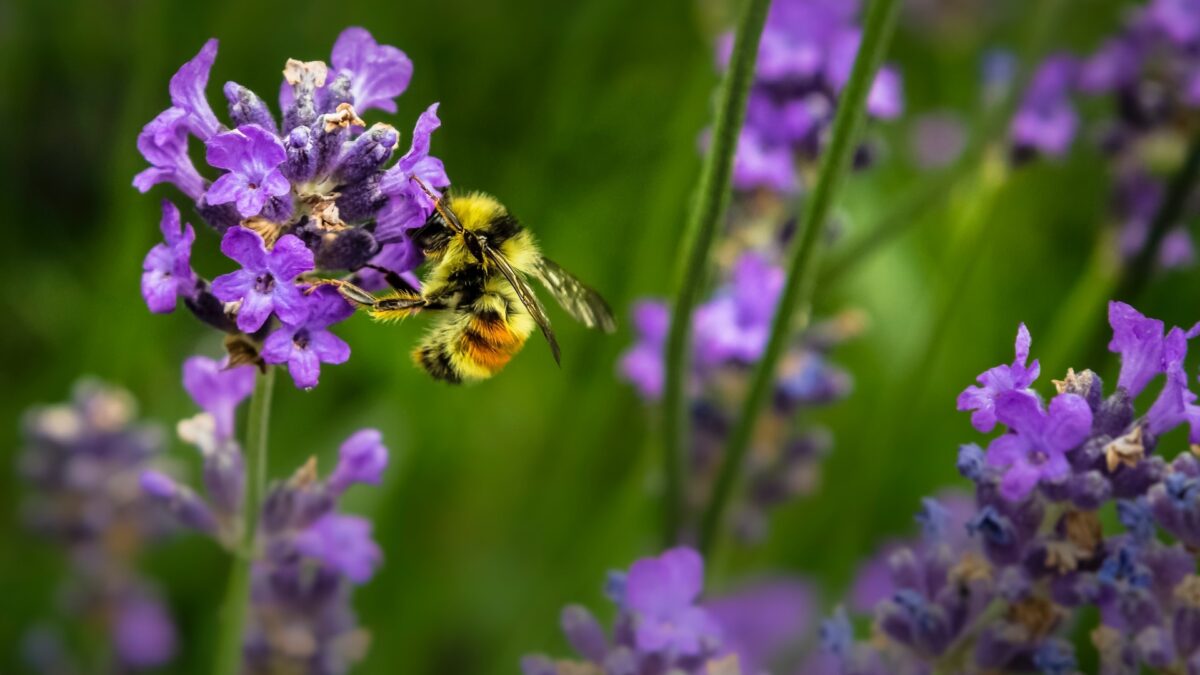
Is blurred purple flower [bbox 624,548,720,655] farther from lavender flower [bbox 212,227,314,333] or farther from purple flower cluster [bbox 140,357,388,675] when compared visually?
lavender flower [bbox 212,227,314,333]

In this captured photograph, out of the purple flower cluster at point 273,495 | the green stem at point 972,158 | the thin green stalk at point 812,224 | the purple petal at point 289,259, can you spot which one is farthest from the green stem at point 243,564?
the green stem at point 972,158

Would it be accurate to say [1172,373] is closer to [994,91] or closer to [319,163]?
[319,163]

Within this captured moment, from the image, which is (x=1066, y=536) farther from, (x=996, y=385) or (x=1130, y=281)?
(x=1130, y=281)

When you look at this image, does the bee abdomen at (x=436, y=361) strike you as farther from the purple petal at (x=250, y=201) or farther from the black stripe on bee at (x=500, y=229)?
the purple petal at (x=250, y=201)

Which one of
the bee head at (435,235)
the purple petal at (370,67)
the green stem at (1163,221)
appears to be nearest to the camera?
the purple petal at (370,67)

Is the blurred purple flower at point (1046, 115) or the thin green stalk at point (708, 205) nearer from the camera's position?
the thin green stalk at point (708, 205)

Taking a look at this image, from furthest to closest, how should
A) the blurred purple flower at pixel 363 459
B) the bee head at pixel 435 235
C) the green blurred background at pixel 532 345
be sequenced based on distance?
the green blurred background at pixel 532 345
the bee head at pixel 435 235
the blurred purple flower at pixel 363 459
